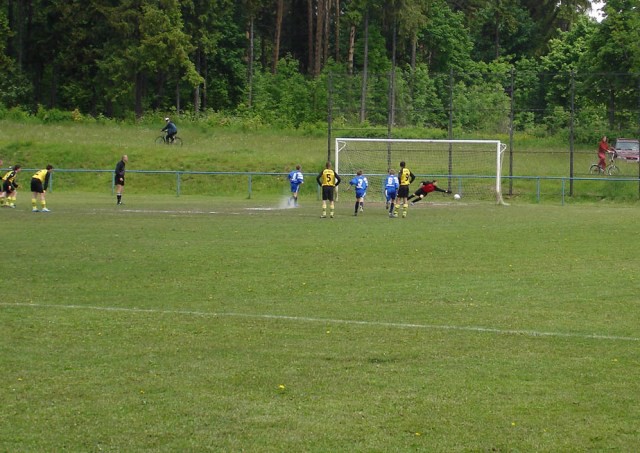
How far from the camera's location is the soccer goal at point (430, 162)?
4075 centimetres

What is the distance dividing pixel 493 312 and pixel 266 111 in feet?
160

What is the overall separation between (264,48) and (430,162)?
41857 millimetres

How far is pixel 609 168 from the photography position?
41.2 m

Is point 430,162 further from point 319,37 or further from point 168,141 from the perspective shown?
point 319,37

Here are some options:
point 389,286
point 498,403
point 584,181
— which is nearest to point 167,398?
point 498,403

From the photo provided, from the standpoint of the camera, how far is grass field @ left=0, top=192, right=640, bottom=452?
7.64 metres

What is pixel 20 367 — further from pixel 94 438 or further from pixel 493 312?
pixel 493 312

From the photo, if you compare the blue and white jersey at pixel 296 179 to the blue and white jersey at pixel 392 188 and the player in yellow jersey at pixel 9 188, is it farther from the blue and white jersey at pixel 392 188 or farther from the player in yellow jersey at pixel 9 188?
the player in yellow jersey at pixel 9 188

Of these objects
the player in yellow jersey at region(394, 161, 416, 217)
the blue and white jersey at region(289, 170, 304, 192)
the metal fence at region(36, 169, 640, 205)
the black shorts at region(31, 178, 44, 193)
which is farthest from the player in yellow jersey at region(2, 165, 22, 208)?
the player in yellow jersey at region(394, 161, 416, 217)

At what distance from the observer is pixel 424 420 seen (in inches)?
310

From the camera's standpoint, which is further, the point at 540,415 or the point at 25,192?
the point at 25,192

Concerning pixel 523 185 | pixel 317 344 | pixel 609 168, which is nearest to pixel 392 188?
pixel 523 185

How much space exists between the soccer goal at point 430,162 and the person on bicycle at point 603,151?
402 centimetres

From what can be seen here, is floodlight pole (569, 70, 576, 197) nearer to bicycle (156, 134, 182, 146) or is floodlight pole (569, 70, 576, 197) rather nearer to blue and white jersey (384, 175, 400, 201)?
blue and white jersey (384, 175, 400, 201)
